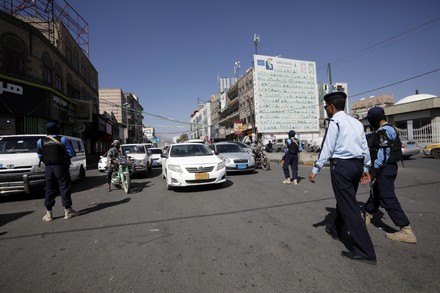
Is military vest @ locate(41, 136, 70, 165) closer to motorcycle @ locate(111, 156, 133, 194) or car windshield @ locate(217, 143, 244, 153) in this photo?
motorcycle @ locate(111, 156, 133, 194)

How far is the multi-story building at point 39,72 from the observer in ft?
49.1

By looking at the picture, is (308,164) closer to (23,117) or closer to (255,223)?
(255,223)

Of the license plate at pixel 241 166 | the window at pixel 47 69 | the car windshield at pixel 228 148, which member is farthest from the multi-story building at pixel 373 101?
the window at pixel 47 69

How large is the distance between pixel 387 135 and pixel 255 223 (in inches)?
96.7

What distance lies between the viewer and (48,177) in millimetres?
4965

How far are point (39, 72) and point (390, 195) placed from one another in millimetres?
21367

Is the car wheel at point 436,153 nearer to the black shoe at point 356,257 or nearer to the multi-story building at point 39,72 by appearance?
the black shoe at point 356,257

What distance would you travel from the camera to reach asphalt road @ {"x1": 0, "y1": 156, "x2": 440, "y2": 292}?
249cm

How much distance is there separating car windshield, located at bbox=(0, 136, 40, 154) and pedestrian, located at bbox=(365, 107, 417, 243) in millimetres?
9218

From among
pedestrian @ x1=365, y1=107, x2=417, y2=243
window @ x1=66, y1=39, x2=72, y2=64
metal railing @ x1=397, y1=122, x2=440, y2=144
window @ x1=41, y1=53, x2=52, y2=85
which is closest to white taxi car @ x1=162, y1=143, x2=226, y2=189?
pedestrian @ x1=365, y1=107, x2=417, y2=243

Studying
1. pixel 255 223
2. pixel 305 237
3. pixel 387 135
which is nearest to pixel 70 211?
pixel 255 223

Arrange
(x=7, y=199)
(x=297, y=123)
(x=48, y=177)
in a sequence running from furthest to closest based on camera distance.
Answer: (x=297, y=123) < (x=7, y=199) < (x=48, y=177)

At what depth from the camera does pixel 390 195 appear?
3512 mm

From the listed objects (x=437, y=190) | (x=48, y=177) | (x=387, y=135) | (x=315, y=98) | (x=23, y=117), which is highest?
Result: (x=315, y=98)
